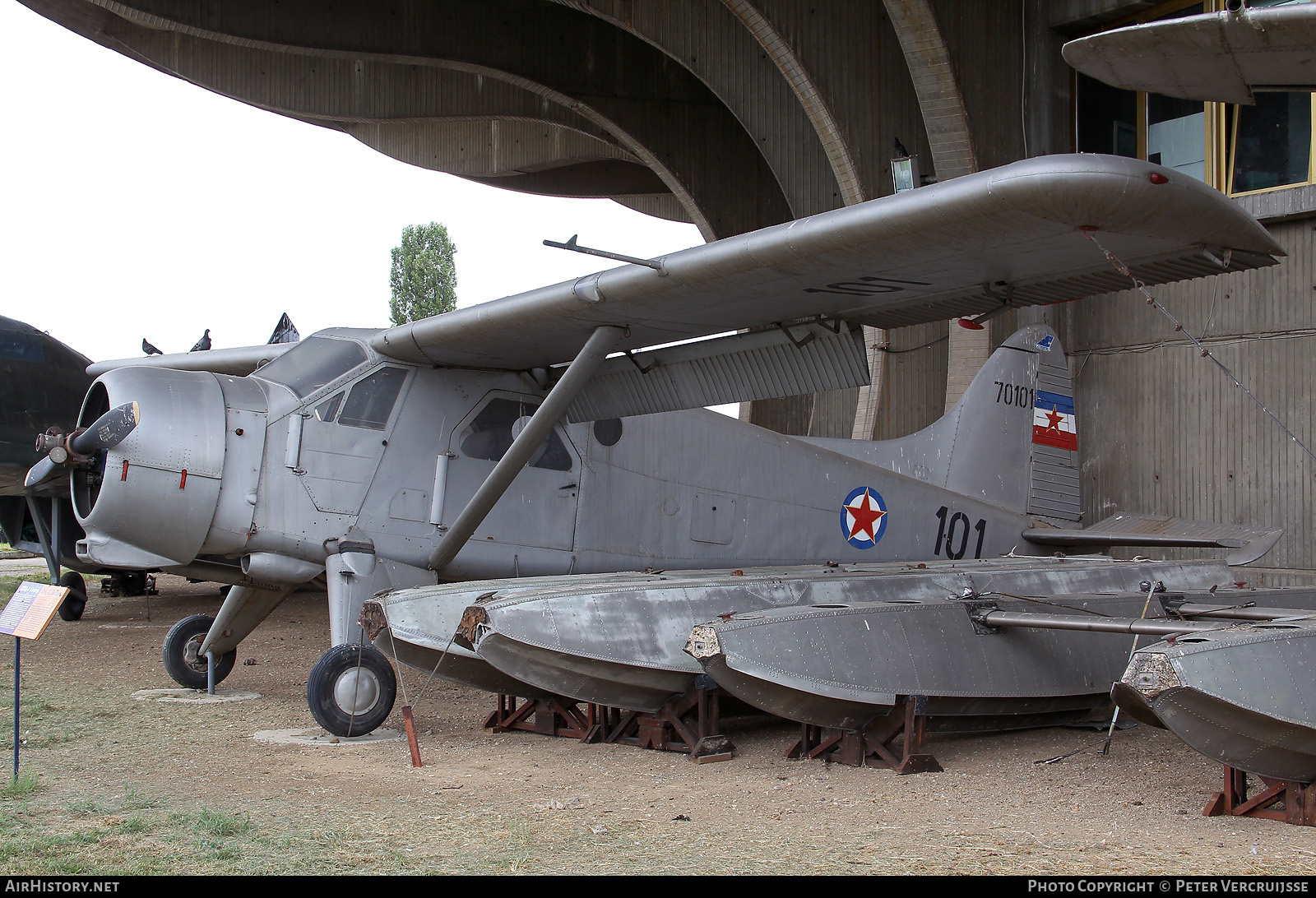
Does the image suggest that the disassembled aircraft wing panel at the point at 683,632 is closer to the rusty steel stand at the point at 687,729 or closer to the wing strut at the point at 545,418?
the rusty steel stand at the point at 687,729

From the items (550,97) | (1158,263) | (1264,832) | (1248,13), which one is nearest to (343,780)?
(1264,832)

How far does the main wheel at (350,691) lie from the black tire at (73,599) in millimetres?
9499

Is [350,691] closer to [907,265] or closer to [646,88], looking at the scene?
[907,265]

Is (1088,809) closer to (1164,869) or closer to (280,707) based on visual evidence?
(1164,869)

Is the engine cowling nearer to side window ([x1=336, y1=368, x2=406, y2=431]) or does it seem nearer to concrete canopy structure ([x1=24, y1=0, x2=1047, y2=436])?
side window ([x1=336, y1=368, x2=406, y2=431])

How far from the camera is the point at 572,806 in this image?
15.7ft

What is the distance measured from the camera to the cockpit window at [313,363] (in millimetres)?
7445

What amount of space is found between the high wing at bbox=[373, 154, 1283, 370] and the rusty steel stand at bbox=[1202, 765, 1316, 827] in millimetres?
2400

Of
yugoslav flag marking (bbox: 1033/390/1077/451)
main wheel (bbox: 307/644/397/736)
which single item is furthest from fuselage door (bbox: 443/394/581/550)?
yugoslav flag marking (bbox: 1033/390/1077/451)

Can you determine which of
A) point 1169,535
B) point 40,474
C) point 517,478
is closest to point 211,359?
point 40,474

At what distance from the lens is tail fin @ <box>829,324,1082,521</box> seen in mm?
10445

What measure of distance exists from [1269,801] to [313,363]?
6.32m

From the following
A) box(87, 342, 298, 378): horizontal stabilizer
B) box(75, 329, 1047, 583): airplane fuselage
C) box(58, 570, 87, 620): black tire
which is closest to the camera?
box(75, 329, 1047, 583): airplane fuselage

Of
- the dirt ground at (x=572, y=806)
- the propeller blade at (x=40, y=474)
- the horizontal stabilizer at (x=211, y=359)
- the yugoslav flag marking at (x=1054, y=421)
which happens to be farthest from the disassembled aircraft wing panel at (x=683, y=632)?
the horizontal stabilizer at (x=211, y=359)
